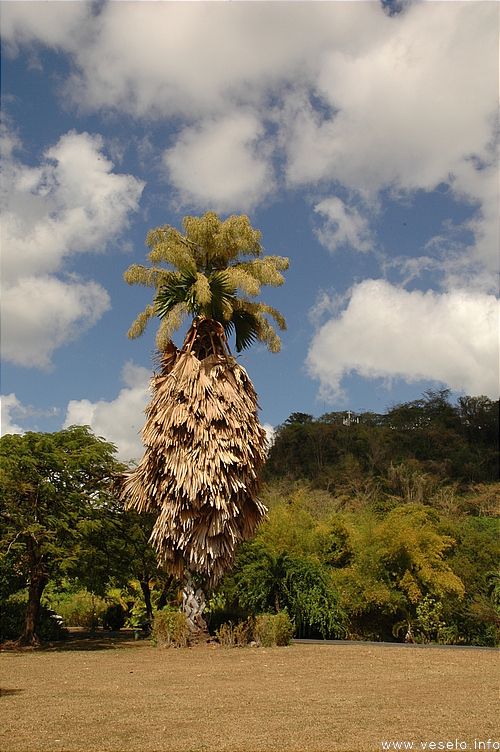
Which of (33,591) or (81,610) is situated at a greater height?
(33,591)

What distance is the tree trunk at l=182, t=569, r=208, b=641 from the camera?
41.9ft

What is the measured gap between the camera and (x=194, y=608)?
12.9 m

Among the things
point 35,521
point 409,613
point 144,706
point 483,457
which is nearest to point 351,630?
point 409,613

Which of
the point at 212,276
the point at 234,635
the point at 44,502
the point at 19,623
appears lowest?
the point at 19,623

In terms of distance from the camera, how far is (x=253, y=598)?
16.0 metres

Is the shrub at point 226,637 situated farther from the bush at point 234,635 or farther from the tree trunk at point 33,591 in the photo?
the tree trunk at point 33,591

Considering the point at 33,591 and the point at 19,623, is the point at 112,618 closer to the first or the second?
the point at 19,623

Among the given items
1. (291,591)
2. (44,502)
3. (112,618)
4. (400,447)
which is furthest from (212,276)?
(400,447)

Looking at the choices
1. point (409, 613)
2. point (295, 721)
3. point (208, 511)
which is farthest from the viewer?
point (409, 613)

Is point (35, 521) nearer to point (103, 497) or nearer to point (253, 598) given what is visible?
point (103, 497)

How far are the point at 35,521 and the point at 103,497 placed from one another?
6.68 feet

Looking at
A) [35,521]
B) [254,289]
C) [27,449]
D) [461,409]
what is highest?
[461,409]

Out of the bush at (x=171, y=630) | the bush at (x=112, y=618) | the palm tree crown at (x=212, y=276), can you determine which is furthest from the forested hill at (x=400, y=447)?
the bush at (x=171, y=630)

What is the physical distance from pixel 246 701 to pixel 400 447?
4001 cm
